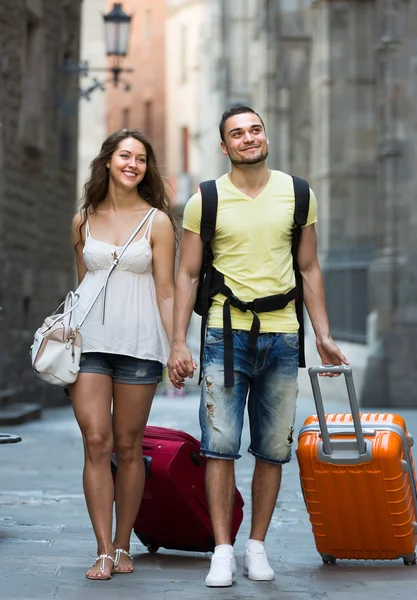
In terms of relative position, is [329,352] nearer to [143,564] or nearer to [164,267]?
[164,267]

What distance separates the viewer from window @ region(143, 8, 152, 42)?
6744 cm

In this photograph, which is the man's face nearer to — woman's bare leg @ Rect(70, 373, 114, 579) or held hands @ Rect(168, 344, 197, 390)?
held hands @ Rect(168, 344, 197, 390)

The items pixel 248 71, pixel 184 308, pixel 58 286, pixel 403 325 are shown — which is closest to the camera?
pixel 184 308

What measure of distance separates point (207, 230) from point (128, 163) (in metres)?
0.53

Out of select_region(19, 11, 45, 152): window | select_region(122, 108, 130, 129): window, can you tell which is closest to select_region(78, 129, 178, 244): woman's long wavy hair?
select_region(19, 11, 45, 152): window

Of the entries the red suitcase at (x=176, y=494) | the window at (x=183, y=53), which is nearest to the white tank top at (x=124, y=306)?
the red suitcase at (x=176, y=494)

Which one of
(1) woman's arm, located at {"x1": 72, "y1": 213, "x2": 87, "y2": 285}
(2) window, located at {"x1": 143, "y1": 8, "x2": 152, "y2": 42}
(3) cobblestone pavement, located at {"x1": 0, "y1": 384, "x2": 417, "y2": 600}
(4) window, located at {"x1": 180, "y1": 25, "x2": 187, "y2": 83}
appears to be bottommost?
(3) cobblestone pavement, located at {"x1": 0, "y1": 384, "x2": 417, "y2": 600}

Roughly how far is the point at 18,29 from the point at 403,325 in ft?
21.8

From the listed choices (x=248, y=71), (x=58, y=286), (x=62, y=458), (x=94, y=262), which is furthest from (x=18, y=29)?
(x=248, y=71)

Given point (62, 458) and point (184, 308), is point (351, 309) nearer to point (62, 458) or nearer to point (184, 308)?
point (62, 458)

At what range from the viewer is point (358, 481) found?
263 inches

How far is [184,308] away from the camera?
670cm

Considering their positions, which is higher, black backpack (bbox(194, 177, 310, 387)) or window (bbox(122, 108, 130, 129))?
window (bbox(122, 108, 130, 129))

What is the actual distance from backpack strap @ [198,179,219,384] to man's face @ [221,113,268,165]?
0.17 meters
